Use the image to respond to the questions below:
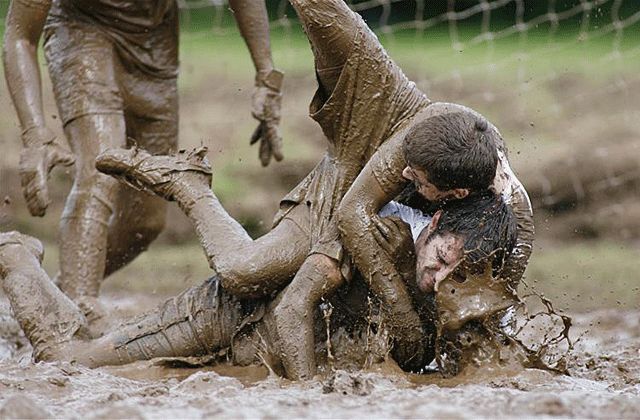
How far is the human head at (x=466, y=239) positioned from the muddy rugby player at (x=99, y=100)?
5.66 feet

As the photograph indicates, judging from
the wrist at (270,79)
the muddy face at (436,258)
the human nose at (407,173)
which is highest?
the human nose at (407,173)

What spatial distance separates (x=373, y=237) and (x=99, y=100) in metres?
1.89

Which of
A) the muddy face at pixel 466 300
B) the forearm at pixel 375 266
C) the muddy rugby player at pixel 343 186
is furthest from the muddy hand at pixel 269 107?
the muddy face at pixel 466 300

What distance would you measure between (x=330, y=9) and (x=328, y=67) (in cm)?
22

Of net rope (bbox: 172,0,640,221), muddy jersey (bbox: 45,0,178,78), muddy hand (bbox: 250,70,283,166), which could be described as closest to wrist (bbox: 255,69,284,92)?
muddy hand (bbox: 250,70,283,166)

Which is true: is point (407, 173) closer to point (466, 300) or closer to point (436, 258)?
point (436, 258)

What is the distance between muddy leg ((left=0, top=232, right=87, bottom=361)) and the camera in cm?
509

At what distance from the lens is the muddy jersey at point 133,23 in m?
6.02

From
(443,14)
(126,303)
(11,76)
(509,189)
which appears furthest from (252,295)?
(443,14)

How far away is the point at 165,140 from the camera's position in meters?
6.37

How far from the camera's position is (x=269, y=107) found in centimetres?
621

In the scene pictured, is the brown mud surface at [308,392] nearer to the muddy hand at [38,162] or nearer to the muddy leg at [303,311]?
the muddy leg at [303,311]

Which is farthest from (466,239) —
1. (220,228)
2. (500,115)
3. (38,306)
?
(500,115)

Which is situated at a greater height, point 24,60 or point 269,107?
point 24,60
